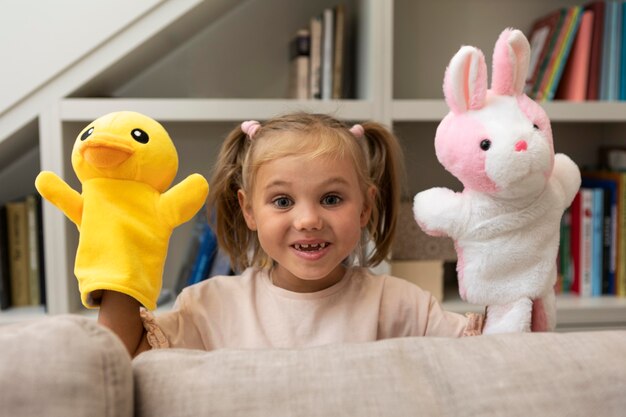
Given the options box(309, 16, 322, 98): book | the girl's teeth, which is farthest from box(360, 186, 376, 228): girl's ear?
box(309, 16, 322, 98): book

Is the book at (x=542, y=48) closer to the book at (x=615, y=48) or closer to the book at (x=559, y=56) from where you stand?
the book at (x=559, y=56)

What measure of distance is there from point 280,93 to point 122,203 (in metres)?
1.03

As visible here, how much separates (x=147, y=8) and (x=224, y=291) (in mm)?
690

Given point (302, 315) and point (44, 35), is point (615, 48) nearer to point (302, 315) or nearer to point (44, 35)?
point (302, 315)

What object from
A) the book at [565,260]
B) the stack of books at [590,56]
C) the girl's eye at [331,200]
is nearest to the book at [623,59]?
the stack of books at [590,56]

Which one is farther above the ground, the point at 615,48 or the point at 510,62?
the point at 615,48

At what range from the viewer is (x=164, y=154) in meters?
0.79

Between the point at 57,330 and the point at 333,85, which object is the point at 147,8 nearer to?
the point at 333,85

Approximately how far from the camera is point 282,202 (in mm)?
871

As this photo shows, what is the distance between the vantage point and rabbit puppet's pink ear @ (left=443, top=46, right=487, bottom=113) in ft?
2.34

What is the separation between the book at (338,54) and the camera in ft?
4.85

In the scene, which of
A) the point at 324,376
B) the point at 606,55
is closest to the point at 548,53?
the point at 606,55

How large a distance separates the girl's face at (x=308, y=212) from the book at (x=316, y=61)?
63 centimetres

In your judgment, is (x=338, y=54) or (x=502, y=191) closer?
(x=502, y=191)
